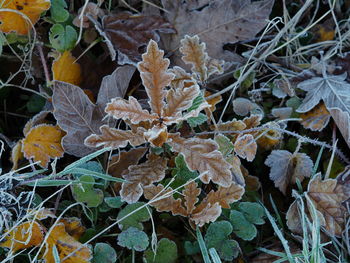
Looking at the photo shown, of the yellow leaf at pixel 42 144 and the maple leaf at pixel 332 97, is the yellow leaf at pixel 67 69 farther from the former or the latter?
the maple leaf at pixel 332 97

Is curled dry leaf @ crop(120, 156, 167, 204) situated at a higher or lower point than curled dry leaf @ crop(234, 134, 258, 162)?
lower

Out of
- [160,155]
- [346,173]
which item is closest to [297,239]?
[346,173]

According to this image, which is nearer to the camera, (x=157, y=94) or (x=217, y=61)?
(x=157, y=94)

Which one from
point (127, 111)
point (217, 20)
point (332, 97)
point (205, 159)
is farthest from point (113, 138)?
point (332, 97)

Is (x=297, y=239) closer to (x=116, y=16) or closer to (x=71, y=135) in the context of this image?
(x=71, y=135)

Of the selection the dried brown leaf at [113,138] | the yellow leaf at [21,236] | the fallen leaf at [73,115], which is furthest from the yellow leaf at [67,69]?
the yellow leaf at [21,236]

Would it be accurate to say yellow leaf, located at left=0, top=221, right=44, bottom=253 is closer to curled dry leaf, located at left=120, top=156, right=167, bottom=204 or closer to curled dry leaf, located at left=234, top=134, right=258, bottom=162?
curled dry leaf, located at left=120, top=156, right=167, bottom=204

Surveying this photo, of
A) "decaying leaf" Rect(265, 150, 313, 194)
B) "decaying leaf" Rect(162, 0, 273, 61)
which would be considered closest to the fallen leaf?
"decaying leaf" Rect(162, 0, 273, 61)
